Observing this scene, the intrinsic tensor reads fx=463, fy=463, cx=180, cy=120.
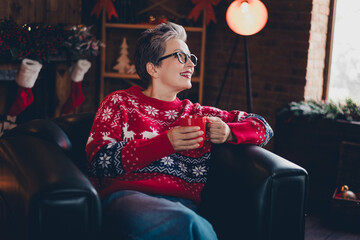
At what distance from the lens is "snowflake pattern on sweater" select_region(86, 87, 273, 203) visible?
1.74m

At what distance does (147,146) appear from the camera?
1.73 m

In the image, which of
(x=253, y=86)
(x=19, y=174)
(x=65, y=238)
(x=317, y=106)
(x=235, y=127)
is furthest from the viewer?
(x=253, y=86)

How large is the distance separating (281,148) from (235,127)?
170 cm

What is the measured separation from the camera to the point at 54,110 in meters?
3.60

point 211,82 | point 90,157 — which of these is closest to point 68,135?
point 90,157

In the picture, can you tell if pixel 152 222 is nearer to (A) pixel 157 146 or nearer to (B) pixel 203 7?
(A) pixel 157 146

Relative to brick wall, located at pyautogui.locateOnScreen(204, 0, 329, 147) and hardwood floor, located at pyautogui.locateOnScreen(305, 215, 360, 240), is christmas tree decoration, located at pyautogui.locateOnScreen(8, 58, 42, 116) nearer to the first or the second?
brick wall, located at pyautogui.locateOnScreen(204, 0, 329, 147)

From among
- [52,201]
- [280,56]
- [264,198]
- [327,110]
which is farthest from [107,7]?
[52,201]

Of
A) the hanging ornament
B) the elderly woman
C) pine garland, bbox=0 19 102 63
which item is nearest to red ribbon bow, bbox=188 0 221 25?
pine garland, bbox=0 19 102 63

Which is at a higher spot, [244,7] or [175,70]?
[244,7]

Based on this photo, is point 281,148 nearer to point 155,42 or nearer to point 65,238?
point 155,42

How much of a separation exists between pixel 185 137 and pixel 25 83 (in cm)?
181

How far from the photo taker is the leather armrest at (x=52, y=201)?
51.6 inches

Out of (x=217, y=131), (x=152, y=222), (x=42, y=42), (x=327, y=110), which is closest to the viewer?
(x=152, y=222)
